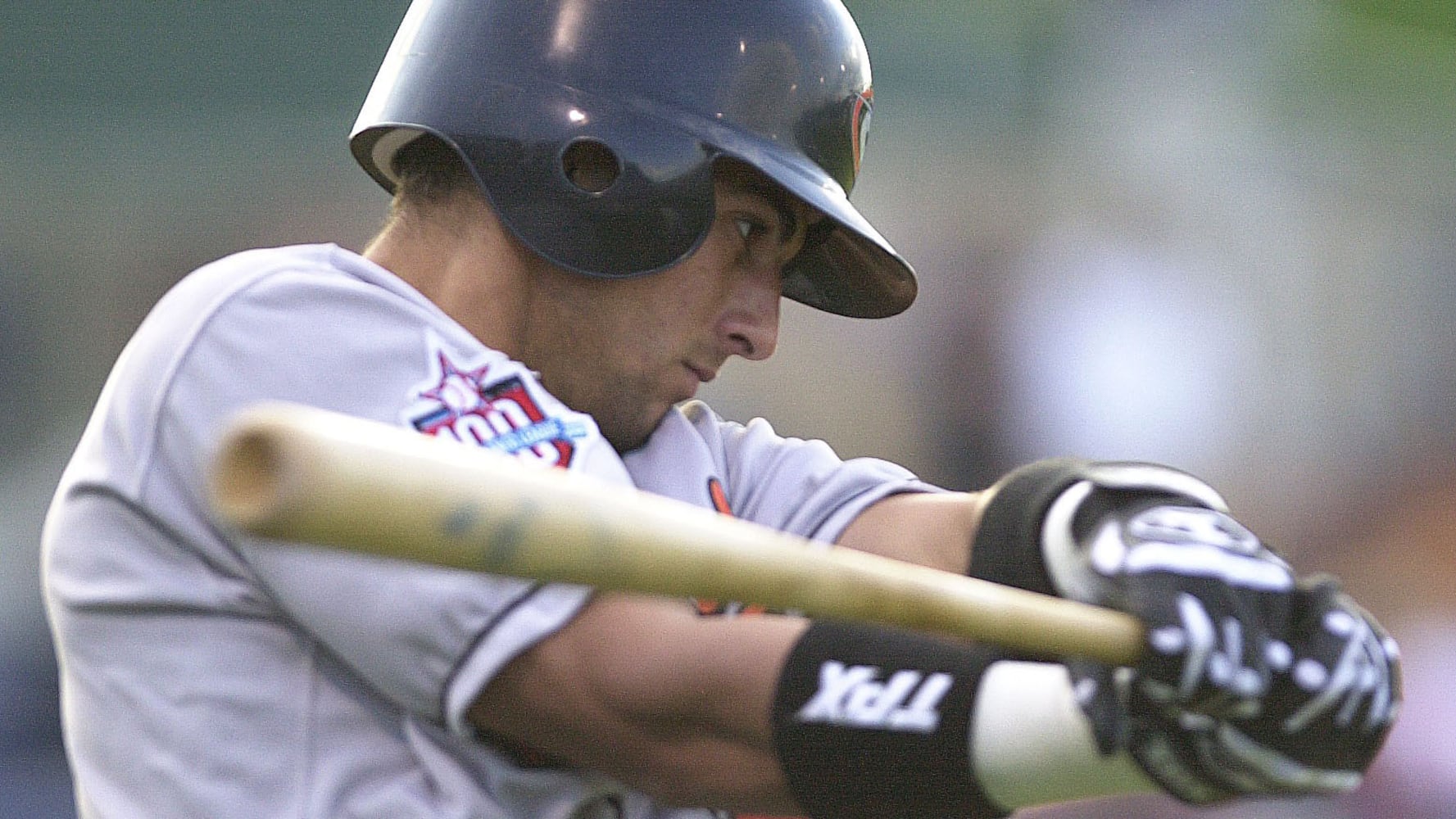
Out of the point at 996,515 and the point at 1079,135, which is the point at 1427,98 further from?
the point at 996,515

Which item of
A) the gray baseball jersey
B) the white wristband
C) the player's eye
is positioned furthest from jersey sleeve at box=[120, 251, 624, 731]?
the player's eye

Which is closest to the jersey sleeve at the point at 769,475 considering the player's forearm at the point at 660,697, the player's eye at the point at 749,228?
the player's eye at the point at 749,228

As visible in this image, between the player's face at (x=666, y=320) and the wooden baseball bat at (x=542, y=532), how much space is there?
0.86 meters

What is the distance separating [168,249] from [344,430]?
5420 millimetres

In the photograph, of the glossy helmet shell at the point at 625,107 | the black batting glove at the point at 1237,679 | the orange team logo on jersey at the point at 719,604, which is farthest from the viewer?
the orange team logo on jersey at the point at 719,604

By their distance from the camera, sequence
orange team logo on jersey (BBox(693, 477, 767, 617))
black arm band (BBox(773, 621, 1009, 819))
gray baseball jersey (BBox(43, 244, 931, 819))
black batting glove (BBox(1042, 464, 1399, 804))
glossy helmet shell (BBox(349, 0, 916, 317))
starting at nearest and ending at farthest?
black batting glove (BBox(1042, 464, 1399, 804)) → black arm band (BBox(773, 621, 1009, 819)) → gray baseball jersey (BBox(43, 244, 931, 819)) → glossy helmet shell (BBox(349, 0, 916, 317)) → orange team logo on jersey (BBox(693, 477, 767, 617))

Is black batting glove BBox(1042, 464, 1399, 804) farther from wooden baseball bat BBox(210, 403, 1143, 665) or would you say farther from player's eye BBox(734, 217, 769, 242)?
player's eye BBox(734, 217, 769, 242)

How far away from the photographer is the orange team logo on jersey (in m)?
2.26

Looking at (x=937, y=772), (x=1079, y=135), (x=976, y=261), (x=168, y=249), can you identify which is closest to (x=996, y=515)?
(x=937, y=772)

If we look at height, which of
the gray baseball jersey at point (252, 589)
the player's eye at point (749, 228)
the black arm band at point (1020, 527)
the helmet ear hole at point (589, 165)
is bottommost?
the gray baseball jersey at point (252, 589)

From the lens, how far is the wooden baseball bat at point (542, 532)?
1.11 meters

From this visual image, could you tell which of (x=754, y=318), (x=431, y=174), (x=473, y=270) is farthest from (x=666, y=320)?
(x=431, y=174)

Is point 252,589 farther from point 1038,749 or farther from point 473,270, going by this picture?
point 1038,749

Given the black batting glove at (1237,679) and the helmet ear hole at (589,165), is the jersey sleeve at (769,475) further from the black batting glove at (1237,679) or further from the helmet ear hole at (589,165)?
the black batting glove at (1237,679)
